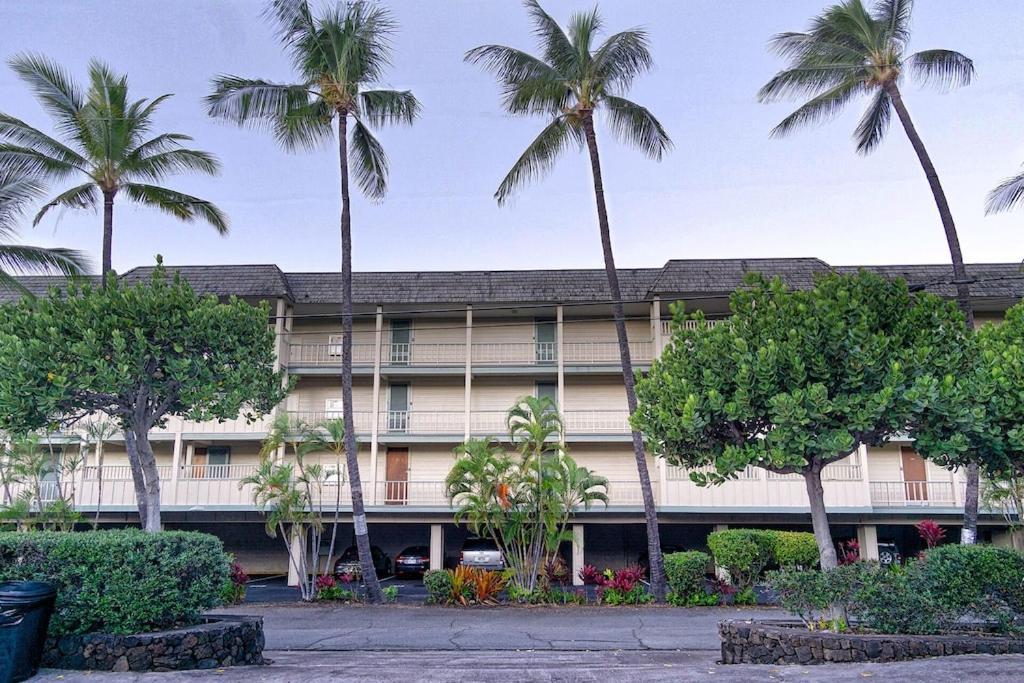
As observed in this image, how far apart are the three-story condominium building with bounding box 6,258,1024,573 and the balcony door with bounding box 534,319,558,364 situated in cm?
5

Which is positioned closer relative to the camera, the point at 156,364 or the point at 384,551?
the point at 156,364

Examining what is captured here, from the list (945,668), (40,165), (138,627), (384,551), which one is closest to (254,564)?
(384,551)

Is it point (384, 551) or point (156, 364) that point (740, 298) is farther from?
point (384, 551)

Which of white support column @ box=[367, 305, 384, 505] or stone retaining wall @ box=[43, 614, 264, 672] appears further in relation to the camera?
white support column @ box=[367, 305, 384, 505]

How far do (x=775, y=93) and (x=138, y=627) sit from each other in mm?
17848

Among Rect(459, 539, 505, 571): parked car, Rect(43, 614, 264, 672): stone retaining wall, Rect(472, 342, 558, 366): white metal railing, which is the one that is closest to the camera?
Rect(43, 614, 264, 672): stone retaining wall

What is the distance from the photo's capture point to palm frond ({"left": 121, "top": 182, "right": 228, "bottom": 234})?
19.3m

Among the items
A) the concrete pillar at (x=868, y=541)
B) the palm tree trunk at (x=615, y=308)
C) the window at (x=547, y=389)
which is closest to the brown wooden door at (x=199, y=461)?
the window at (x=547, y=389)

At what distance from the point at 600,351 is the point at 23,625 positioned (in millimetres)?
20130

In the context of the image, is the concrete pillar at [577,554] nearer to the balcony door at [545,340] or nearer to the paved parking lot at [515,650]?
the paved parking lot at [515,650]

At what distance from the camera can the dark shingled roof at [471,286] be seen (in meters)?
25.5

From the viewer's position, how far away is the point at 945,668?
8.73 metres

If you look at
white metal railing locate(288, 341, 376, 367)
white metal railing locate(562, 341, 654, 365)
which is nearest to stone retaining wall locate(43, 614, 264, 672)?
white metal railing locate(288, 341, 376, 367)

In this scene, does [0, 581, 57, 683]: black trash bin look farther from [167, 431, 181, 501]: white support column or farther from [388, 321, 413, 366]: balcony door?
[388, 321, 413, 366]: balcony door
